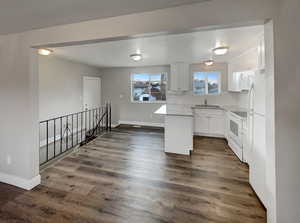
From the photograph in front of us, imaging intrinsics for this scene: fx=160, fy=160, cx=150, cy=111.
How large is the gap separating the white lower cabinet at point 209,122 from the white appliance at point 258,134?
8.99 feet

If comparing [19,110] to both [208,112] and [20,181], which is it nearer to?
[20,181]

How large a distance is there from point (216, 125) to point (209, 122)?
0.23 meters

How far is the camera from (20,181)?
2428 mm

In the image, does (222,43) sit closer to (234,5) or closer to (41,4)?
(234,5)

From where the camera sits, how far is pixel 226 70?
5.50 m

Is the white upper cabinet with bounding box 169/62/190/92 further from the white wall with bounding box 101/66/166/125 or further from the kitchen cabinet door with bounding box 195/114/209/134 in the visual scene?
the white wall with bounding box 101/66/166/125

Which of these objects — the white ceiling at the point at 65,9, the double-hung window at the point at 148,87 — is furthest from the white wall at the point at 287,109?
the double-hung window at the point at 148,87

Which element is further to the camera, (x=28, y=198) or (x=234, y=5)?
(x=28, y=198)

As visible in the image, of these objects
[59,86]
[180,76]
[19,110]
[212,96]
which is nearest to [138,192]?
[19,110]

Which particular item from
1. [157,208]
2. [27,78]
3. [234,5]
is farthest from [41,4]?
[157,208]

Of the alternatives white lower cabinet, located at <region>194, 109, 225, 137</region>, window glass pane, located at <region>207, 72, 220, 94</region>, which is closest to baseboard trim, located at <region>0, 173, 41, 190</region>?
white lower cabinet, located at <region>194, 109, 225, 137</region>

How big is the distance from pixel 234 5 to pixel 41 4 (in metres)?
1.89

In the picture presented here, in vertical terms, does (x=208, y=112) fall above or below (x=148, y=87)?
below

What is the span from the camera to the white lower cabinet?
5.11 meters
